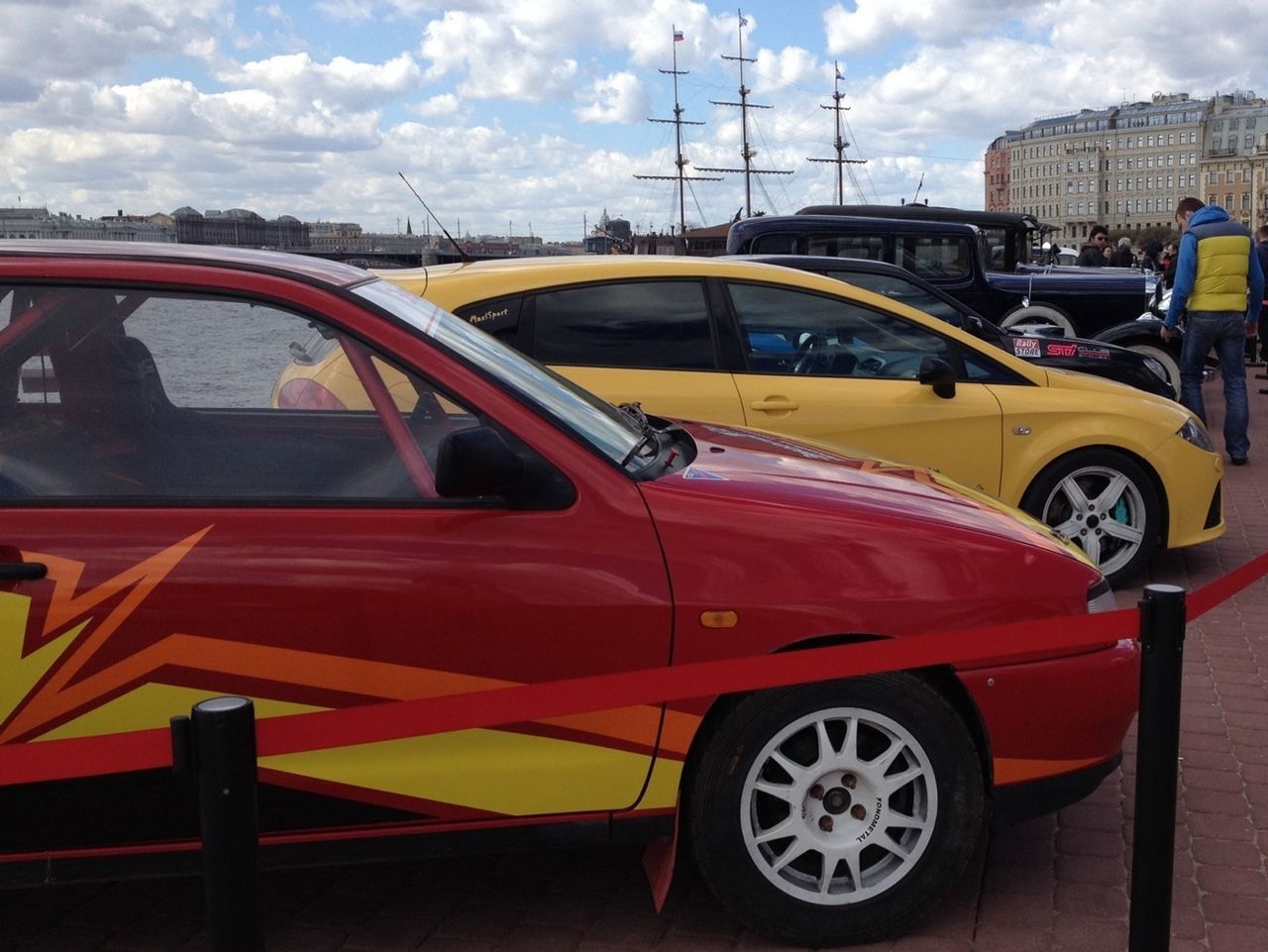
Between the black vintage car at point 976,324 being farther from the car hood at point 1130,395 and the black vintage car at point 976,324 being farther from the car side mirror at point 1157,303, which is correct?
the car side mirror at point 1157,303

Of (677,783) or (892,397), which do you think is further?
(892,397)

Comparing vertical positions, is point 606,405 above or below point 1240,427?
above

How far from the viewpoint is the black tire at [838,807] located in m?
3.28

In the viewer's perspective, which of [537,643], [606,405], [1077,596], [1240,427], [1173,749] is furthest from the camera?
[1240,427]

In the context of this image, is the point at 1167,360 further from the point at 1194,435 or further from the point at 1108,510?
the point at 1108,510

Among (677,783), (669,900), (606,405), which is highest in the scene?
(606,405)

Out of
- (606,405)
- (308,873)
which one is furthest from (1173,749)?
(308,873)

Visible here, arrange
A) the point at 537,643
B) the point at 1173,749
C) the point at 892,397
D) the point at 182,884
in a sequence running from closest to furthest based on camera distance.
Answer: the point at 1173,749, the point at 537,643, the point at 182,884, the point at 892,397

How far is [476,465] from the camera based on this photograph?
3119 millimetres

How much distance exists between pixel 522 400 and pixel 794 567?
0.73 m

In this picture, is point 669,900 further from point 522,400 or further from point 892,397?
point 892,397

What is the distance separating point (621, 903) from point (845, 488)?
3.89 feet

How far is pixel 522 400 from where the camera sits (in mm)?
3391

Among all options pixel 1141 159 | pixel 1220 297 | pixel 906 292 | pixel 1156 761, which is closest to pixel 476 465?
pixel 1156 761
